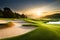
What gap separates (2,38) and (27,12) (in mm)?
1842

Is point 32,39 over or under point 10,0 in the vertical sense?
under

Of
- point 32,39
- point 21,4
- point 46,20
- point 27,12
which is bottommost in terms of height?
point 32,39

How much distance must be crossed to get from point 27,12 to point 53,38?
1.83 m

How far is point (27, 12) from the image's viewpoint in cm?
452

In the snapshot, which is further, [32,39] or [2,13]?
[2,13]

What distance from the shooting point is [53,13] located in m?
4.54

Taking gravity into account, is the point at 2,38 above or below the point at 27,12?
below

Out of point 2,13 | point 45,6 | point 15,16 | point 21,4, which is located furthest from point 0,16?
point 45,6

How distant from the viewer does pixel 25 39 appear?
9.52 ft

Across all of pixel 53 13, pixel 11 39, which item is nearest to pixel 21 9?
pixel 53 13

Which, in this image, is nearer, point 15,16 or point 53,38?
point 53,38

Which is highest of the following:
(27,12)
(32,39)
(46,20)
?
(27,12)

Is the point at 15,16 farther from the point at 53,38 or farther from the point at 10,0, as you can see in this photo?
the point at 53,38

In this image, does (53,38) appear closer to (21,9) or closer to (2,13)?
(21,9)
